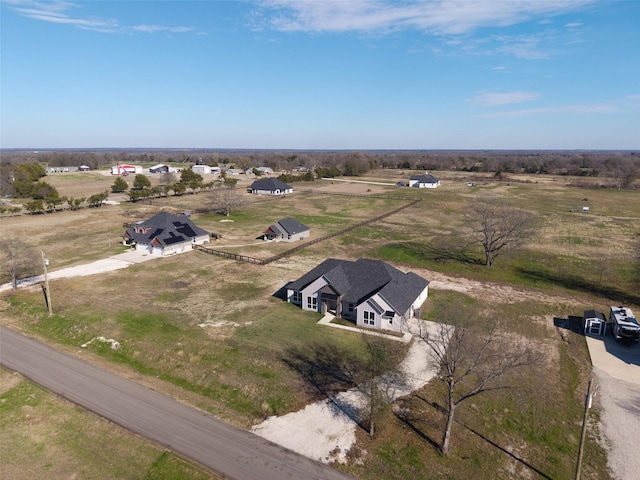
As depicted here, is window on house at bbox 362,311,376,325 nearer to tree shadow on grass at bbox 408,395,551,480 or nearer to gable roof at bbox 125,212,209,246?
tree shadow on grass at bbox 408,395,551,480

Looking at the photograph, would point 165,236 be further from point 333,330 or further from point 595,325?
point 595,325

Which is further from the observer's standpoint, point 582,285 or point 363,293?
point 582,285

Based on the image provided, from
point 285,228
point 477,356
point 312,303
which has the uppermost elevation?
point 477,356

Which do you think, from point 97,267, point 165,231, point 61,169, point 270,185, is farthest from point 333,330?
point 61,169

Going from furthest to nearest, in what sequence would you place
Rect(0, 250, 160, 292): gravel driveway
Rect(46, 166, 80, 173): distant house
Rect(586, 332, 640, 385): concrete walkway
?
Rect(46, 166, 80, 173): distant house → Rect(0, 250, 160, 292): gravel driveway → Rect(586, 332, 640, 385): concrete walkway

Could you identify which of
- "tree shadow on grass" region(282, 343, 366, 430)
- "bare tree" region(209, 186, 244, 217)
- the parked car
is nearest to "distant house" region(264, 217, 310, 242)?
"bare tree" region(209, 186, 244, 217)

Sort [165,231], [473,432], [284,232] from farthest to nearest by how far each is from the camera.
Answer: [284,232], [165,231], [473,432]

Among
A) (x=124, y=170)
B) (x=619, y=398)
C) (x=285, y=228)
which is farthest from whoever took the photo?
(x=124, y=170)

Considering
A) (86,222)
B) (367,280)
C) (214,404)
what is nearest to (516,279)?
(367,280)
